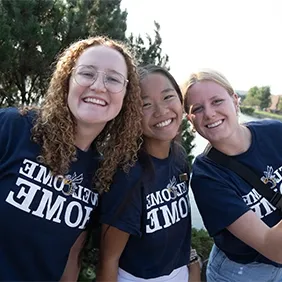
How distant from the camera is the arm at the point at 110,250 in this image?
5.76 ft

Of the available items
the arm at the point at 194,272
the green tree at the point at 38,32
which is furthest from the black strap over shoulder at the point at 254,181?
the green tree at the point at 38,32

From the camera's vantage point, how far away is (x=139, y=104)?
73.1 inches

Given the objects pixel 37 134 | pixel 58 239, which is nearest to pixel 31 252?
pixel 58 239

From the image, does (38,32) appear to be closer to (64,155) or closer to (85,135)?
(85,135)

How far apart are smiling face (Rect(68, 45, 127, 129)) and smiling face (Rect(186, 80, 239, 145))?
0.42 m

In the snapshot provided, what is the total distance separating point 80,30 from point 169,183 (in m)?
1.94

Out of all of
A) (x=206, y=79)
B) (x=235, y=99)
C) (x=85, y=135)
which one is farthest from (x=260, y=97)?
(x=85, y=135)

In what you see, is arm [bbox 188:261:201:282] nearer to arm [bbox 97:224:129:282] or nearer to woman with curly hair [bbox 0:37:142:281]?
arm [bbox 97:224:129:282]

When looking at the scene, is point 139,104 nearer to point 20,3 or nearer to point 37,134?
point 37,134

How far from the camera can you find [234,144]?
1.95m

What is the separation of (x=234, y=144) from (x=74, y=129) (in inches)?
30.8

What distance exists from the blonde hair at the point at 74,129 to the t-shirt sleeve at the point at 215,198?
0.33m

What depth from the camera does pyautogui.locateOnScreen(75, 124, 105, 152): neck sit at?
5.70 ft

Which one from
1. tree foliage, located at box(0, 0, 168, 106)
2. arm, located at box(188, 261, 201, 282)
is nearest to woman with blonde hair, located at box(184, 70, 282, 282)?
arm, located at box(188, 261, 201, 282)
